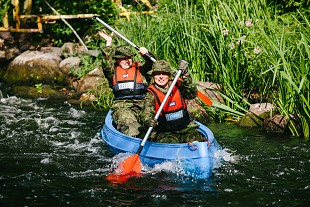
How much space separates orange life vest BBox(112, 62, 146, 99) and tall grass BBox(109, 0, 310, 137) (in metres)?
1.22

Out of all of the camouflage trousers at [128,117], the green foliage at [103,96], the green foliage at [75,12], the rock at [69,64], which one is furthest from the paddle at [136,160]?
the green foliage at [75,12]

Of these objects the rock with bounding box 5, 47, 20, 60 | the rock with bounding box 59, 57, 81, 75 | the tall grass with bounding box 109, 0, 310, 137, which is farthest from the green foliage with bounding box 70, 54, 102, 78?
the rock with bounding box 5, 47, 20, 60

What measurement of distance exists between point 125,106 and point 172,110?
1.37 meters

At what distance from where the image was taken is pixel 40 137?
7.72 meters

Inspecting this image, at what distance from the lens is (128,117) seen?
23.4 ft

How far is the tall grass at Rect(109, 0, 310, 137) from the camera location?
722cm

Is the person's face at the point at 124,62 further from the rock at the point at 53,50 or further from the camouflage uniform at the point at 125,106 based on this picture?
the rock at the point at 53,50

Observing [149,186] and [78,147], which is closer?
[149,186]

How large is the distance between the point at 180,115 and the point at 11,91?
5.82 m

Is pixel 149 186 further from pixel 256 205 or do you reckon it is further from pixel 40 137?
pixel 40 137

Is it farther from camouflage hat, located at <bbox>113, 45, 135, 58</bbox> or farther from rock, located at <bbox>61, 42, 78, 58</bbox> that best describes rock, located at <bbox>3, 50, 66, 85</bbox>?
camouflage hat, located at <bbox>113, 45, 135, 58</bbox>

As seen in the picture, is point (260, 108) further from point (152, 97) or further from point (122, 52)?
point (152, 97)

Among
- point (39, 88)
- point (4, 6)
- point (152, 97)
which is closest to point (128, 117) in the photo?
point (152, 97)

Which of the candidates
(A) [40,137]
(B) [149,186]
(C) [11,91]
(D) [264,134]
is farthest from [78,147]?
(C) [11,91]
